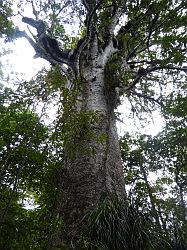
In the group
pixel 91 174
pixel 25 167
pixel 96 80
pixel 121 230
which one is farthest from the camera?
pixel 96 80

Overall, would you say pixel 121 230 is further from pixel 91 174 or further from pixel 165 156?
pixel 165 156

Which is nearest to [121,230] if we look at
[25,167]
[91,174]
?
[91,174]

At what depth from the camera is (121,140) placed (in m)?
7.84

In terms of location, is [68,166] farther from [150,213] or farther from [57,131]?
[150,213]

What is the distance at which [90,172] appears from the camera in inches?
178

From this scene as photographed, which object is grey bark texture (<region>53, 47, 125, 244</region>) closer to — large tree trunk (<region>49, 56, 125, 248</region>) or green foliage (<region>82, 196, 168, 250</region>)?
large tree trunk (<region>49, 56, 125, 248</region>)

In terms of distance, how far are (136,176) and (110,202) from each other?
3810 millimetres

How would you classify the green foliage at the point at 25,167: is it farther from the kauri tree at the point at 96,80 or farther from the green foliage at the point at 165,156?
the green foliage at the point at 165,156

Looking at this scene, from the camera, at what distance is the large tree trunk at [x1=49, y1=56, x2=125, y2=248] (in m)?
3.93

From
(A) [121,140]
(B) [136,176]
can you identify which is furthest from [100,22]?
(B) [136,176]

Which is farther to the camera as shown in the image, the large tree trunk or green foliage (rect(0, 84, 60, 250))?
the large tree trunk

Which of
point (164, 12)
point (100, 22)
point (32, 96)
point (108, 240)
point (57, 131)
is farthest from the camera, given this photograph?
point (100, 22)

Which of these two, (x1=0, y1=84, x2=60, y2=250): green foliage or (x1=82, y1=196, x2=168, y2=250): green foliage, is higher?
(x1=0, y1=84, x2=60, y2=250): green foliage

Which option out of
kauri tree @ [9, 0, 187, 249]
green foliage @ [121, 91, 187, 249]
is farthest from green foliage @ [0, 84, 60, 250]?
green foliage @ [121, 91, 187, 249]
